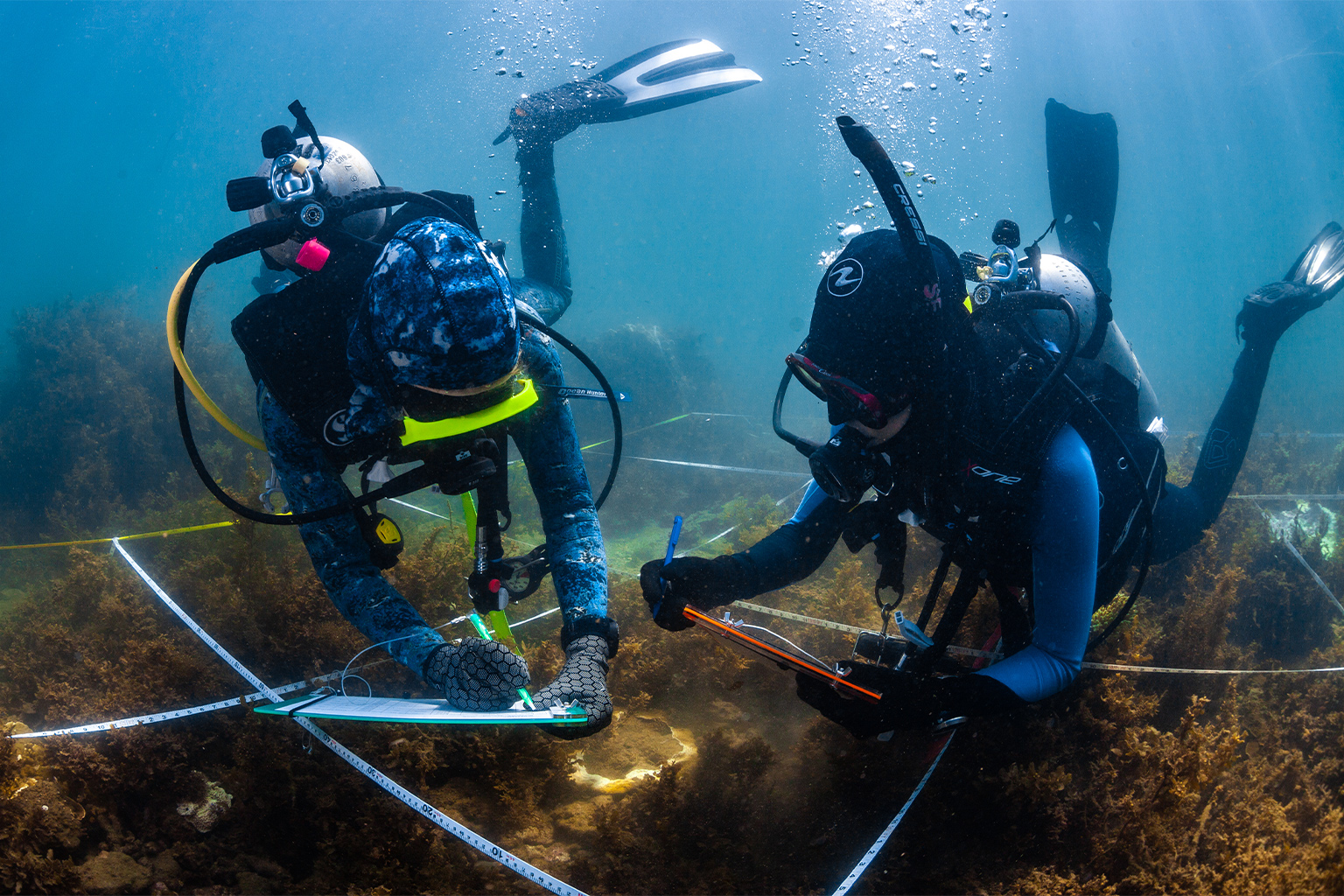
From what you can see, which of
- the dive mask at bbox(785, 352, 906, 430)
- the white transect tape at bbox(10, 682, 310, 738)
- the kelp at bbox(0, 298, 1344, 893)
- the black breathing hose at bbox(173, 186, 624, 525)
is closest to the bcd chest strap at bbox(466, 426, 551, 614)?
the black breathing hose at bbox(173, 186, 624, 525)

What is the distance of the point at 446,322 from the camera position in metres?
2.07

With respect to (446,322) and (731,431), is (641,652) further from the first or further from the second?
(731,431)

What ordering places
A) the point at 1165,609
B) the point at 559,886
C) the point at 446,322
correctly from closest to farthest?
the point at 446,322 < the point at 559,886 < the point at 1165,609

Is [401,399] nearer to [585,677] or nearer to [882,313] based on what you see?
[585,677]

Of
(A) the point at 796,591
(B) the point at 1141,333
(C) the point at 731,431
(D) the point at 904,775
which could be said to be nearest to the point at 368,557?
(D) the point at 904,775

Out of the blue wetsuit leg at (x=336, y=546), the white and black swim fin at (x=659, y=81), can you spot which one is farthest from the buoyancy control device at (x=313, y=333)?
the white and black swim fin at (x=659, y=81)

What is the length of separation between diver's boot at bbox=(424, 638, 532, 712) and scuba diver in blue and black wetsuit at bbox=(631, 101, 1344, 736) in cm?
88

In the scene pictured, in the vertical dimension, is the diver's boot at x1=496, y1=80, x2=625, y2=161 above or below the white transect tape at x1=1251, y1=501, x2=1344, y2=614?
above

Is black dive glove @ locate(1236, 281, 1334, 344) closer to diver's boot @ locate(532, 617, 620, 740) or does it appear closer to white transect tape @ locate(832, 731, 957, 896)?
white transect tape @ locate(832, 731, 957, 896)

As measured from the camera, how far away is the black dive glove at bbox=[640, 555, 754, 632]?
2.91 m

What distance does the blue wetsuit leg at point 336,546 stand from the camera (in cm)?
262

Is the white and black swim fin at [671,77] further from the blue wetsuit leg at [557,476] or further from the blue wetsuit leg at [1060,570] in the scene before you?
the blue wetsuit leg at [1060,570]

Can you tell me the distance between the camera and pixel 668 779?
2879 millimetres

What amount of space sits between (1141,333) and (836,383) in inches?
3748
